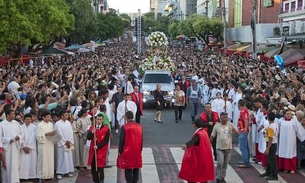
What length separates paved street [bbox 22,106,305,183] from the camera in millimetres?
10711

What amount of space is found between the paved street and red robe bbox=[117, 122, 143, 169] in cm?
145

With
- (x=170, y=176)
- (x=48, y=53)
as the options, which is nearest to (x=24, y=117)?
(x=170, y=176)

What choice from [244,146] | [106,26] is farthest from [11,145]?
[106,26]

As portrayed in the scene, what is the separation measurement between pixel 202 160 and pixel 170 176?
238cm

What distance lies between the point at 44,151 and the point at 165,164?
120 inches

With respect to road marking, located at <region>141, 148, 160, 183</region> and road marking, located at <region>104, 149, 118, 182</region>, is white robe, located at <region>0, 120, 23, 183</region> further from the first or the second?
road marking, located at <region>141, 148, 160, 183</region>

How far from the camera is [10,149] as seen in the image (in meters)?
9.98

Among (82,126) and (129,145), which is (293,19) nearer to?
(82,126)

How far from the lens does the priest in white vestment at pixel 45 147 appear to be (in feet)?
33.6

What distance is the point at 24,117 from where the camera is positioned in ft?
34.1

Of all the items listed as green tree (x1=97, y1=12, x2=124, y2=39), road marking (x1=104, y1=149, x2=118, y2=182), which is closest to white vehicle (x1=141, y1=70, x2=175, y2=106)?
road marking (x1=104, y1=149, x2=118, y2=182)

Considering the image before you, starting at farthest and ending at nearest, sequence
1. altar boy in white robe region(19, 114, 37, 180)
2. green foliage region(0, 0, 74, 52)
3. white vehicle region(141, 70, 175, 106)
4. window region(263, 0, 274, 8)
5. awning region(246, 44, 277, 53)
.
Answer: window region(263, 0, 274, 8), awning region(246, 44, 277, 53), green foliage region(0, 0, 74, 52), white vehicle region(141, 70, 175, 106), altar boy in white robe region(19, 114, 37, 180)

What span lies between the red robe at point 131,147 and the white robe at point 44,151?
76.2 inches

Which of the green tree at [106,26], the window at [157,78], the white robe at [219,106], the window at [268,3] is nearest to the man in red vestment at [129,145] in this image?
the white robe at [219,106]
